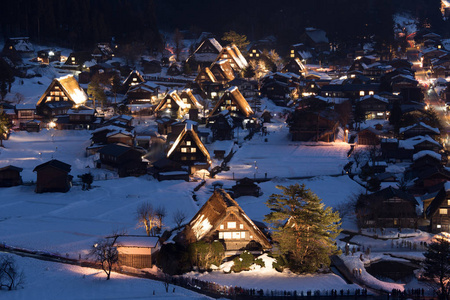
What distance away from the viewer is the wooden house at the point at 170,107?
51.5m

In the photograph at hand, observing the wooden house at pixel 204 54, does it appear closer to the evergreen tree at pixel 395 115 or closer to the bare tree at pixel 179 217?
the evergreen tree at pixel 395 115

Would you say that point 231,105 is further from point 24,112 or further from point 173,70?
point 24,112

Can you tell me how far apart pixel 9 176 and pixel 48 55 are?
1255 inches

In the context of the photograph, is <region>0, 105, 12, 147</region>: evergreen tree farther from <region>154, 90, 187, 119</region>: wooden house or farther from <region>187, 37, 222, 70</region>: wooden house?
<region>187, 37, 222, 70</region>: wooden house

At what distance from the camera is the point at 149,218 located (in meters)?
28.1

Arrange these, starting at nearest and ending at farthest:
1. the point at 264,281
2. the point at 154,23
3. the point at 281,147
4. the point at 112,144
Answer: the point at 264,281
the point at 112,144
the point at 281,147
the point at 154,23

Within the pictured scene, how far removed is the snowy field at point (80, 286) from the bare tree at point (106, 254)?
33 cm

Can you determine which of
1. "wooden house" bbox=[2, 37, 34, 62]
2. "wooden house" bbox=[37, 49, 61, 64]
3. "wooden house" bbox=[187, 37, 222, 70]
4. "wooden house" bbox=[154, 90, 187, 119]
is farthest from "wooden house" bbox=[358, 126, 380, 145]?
"wooden house" bbox=[2, 37, 34, 62]

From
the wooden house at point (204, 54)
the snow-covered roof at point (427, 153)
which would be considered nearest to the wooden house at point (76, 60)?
the wooden house at point (204, 54)

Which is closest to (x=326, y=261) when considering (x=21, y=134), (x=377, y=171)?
(x=377, y=171)

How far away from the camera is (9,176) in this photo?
3622cm

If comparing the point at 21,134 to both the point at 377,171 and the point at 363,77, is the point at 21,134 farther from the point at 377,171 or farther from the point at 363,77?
the point at 363,77

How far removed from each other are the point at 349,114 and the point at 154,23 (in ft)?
103

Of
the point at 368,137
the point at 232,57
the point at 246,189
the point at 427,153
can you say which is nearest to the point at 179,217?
the point at 246,189
